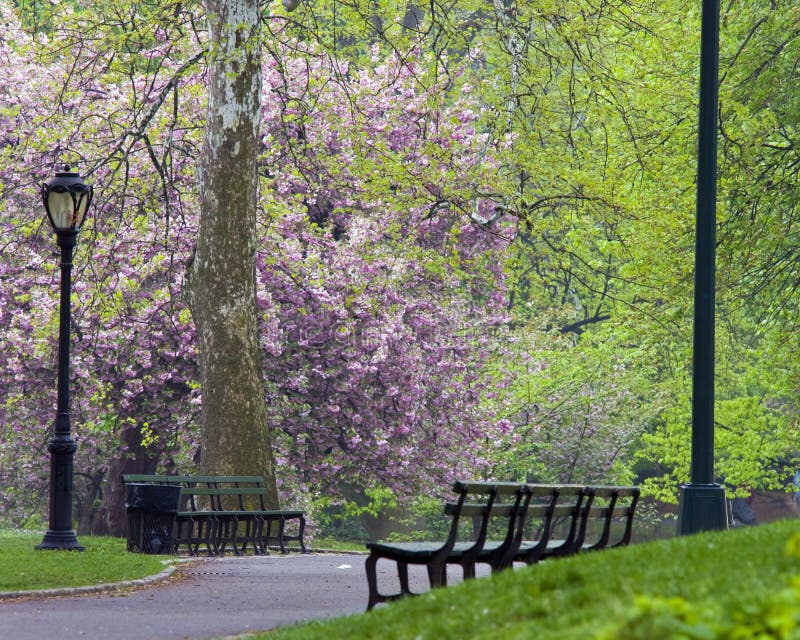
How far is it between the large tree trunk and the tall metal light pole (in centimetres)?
766

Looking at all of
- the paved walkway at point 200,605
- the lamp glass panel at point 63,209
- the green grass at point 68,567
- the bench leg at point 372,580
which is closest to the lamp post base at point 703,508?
the paved walkway at point 200,605

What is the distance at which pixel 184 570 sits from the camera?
1359 centimetres

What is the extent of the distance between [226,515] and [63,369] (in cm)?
279

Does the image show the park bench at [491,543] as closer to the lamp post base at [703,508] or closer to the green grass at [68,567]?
the lamp post base at [703,508]

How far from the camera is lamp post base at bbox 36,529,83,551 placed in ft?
47.9

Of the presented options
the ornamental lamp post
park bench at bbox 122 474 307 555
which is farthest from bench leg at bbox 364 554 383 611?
park bench at bbox 122 474 307 555

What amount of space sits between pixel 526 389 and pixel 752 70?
50.6ft

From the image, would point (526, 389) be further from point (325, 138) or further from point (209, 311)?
point (209, 311)

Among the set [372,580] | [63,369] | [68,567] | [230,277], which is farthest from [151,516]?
[372,580]

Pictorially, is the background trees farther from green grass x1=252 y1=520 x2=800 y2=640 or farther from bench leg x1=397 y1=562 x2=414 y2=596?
green grass x1=252 y1=520 x2=800 y2=640

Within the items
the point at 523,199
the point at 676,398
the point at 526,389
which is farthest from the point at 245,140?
the point at 676,398

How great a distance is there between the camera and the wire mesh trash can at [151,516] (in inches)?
595

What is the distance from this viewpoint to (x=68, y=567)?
1278cm

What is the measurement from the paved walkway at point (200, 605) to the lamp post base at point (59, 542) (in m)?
1.43
